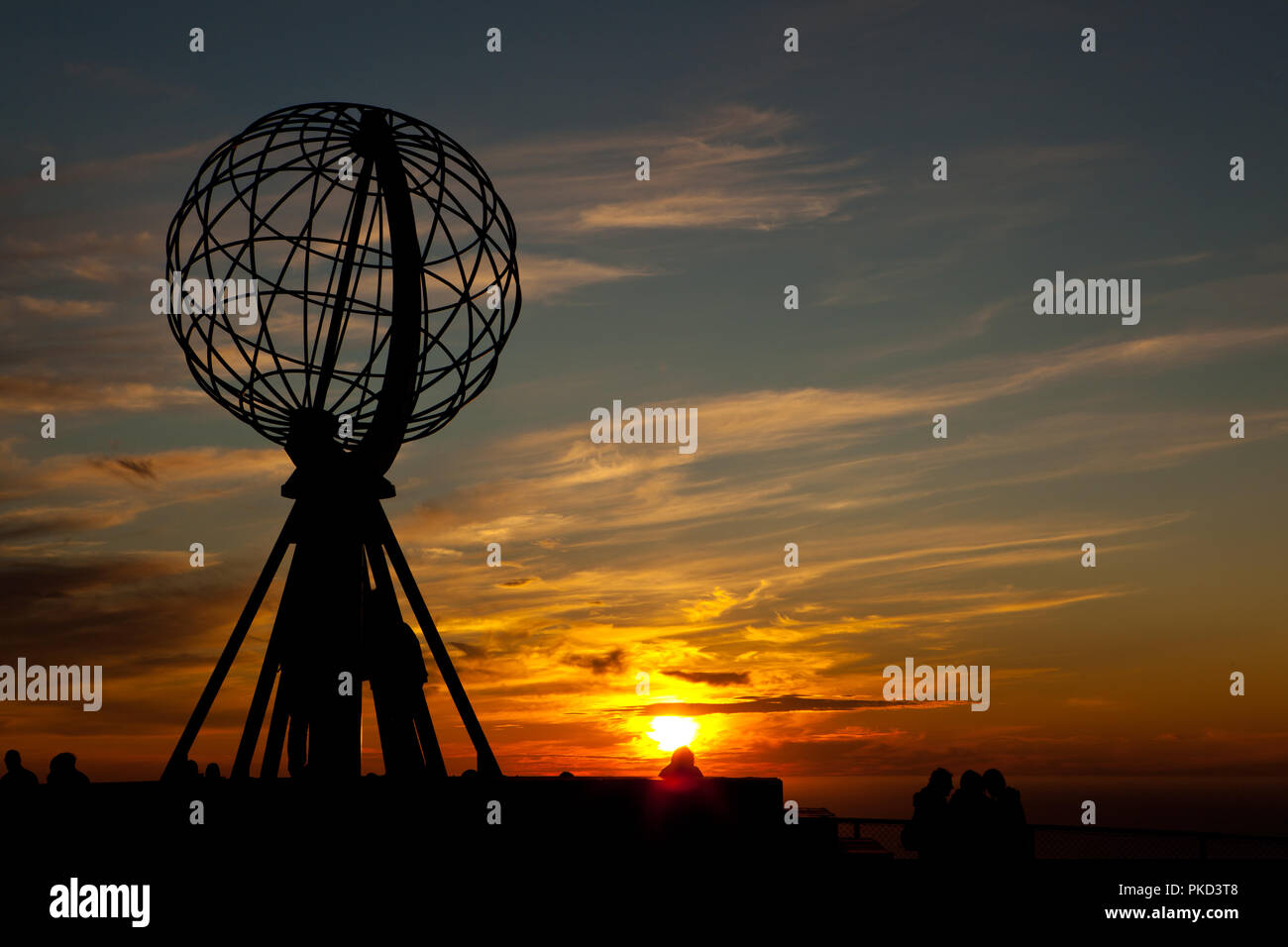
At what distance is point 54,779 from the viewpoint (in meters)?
12.5

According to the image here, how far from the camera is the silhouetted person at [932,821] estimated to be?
12086 mm

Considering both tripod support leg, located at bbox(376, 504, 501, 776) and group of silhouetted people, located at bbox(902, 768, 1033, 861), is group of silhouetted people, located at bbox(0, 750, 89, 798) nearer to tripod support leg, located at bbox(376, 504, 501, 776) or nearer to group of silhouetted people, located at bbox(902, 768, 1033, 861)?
tripod support leg, located at bbox(376, 504, 501, 776)

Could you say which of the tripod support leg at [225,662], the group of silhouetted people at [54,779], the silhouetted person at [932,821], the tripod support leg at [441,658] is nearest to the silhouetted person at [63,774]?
the group of silhouetted people at [54,779]

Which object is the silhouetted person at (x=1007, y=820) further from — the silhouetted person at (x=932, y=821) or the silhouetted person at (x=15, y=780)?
the silhouetted person at (x=15, y=780)

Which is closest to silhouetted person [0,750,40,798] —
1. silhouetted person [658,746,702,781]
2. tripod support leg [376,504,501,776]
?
tripod support leg [376,504,501,776]
